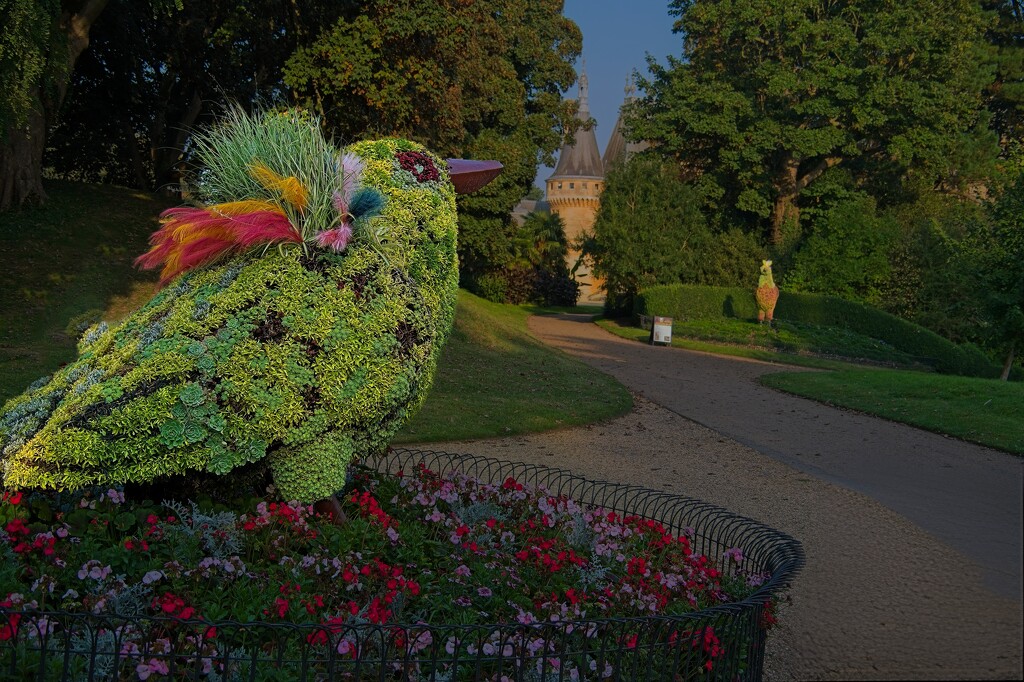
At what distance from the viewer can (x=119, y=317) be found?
15672mm

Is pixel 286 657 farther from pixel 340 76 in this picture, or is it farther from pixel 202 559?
pixel 340 76

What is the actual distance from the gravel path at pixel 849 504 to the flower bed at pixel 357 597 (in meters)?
Answer: 0.67

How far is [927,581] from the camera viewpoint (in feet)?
19.9

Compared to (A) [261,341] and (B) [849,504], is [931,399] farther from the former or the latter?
(A) [261,341]

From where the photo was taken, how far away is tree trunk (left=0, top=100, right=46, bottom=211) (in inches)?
678

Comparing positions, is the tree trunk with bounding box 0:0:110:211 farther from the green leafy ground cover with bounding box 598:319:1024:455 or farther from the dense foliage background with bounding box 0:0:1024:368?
the green leafy ground cover with bounding box 598:319:1024:455

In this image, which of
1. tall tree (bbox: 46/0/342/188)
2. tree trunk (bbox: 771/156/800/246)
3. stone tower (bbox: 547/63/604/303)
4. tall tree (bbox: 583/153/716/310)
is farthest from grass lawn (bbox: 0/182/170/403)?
stone tower (bbox: 547/63/604/303)

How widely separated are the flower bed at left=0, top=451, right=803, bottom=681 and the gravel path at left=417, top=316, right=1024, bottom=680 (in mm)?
669

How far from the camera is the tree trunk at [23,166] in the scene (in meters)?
17.2

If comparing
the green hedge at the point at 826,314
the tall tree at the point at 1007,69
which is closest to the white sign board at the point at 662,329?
the green hedge at the point at 826,314

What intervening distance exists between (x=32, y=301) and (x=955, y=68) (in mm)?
33138

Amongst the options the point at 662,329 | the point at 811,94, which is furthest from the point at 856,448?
the point at 811,94

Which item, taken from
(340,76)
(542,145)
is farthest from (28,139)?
(542,145)

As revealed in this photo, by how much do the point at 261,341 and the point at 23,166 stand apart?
54.7ft
